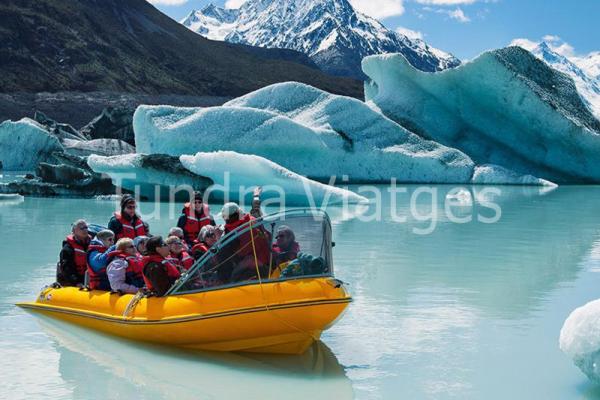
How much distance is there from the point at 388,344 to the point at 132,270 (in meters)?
1.85

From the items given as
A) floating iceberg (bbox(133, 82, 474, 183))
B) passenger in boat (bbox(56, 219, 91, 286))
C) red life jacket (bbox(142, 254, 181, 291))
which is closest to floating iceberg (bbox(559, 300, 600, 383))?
red life jacket (bbox(142, 254, 181, 291))

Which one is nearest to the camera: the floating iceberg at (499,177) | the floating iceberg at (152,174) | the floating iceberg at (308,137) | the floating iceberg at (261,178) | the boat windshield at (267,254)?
the boat windshield at (267,254)

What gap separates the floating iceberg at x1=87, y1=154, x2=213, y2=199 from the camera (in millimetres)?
16188

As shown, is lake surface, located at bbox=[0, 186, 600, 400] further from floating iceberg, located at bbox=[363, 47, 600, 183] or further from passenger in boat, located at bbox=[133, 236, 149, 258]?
floating iceberg, located at bbox=[363, 47, 600, 183]

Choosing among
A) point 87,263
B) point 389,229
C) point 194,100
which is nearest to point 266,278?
point 87,263

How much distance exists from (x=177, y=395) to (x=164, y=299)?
93cm

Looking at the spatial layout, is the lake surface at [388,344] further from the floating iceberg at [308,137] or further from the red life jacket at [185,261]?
the floating iceberg at [308,137]

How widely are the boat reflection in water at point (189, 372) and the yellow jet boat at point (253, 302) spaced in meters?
0.11

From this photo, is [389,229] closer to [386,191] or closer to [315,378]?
[315,378]

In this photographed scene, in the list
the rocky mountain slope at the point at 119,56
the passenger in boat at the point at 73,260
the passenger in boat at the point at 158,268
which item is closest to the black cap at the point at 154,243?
the passenger in boat at the point at 158,268

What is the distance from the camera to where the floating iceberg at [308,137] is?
20.0 meters

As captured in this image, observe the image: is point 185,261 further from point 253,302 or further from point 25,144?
point 25,144

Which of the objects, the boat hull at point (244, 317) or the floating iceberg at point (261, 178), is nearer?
the boat hull at point (244, 317)

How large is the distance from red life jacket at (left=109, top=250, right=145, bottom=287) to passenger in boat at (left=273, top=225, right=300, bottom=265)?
1153 mm
